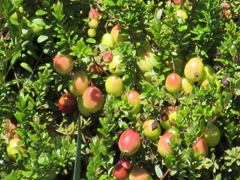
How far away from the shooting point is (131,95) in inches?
72.4

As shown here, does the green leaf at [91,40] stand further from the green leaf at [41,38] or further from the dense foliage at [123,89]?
the green leaf at [41,38]

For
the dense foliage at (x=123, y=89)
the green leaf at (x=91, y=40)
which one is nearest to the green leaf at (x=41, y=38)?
the dense foliage at (x=123, y=89)

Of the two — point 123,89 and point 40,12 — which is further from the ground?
point 40,12

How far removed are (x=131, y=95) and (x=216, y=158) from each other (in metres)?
0.35

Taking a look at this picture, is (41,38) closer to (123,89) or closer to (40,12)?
(40,12)

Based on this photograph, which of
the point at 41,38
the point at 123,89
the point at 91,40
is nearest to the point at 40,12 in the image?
the point at 41,38

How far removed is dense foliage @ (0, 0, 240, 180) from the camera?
176 centimetres

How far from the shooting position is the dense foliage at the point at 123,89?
1761 mm

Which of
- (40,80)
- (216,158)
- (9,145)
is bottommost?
(216,158)

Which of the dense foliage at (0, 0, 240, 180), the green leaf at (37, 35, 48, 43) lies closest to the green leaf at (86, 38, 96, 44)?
the dense foliage at (0, 0, 240, 180)

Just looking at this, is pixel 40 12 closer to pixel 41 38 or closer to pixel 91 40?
pixel 41 38

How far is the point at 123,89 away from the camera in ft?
6.24

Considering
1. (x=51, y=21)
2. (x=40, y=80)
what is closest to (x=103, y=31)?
(x=51, y=21)

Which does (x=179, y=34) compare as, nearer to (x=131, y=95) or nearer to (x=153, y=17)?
(x=153, y=17)
